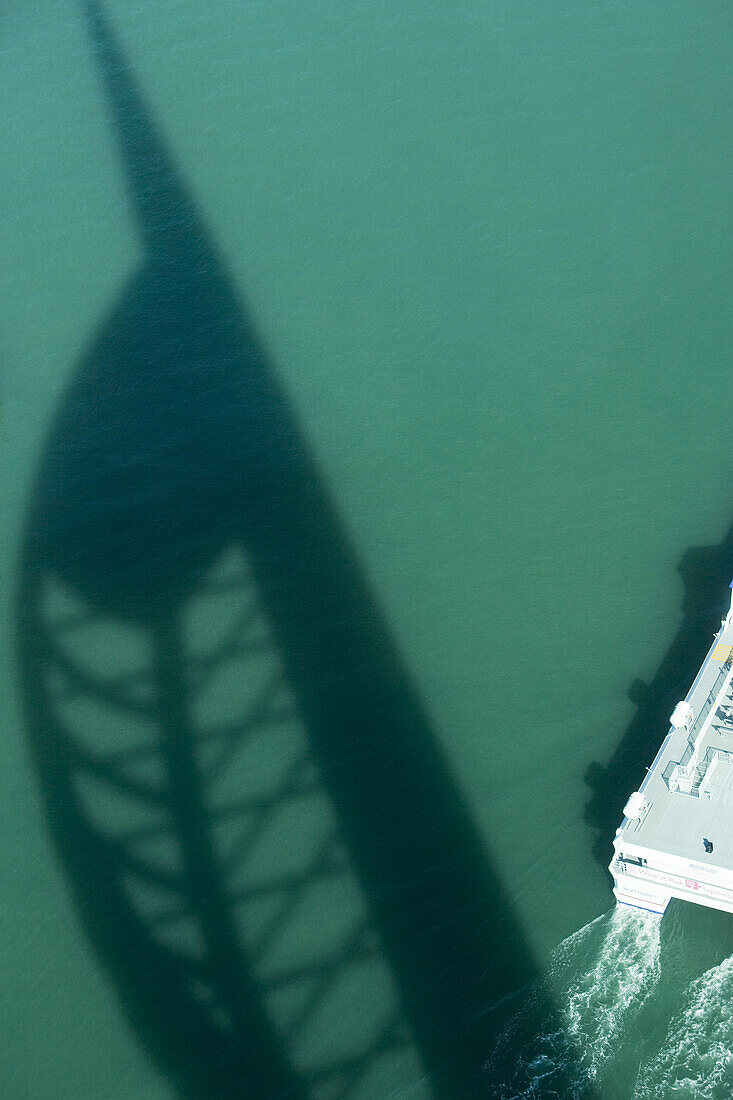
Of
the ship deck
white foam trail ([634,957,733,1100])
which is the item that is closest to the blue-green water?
white foam trail ([634,957,733,1100])

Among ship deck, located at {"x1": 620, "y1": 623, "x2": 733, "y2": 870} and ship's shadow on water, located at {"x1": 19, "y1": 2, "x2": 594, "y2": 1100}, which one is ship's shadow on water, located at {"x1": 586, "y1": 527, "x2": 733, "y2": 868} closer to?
ship deck, located at {"x1": 620, "y1": 623, "x2": 733, "y2": 870}

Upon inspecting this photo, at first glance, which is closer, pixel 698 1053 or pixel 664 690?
pixel 698 1053

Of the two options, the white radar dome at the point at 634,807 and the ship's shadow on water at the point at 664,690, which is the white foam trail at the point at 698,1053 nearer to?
the white radar dome at the point at 634,807

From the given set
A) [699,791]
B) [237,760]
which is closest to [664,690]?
[699,791]

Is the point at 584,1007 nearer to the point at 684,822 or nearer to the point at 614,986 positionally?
the point at 614,986

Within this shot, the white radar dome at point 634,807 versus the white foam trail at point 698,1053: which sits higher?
the white radar dome at point 634,807

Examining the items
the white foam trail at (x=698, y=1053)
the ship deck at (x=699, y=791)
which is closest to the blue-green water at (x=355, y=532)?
the white foam trail at (x=698, y=1053)

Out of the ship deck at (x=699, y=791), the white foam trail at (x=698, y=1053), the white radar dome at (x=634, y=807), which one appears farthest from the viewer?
the white radar dome at (x=634, y=807)
